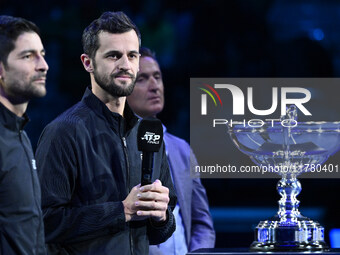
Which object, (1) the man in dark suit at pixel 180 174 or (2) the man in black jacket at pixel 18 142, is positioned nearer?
(2) the man in black jacket at pixel 18 142

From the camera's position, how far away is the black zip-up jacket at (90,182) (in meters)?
1.86

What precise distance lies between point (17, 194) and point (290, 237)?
2.63 ft

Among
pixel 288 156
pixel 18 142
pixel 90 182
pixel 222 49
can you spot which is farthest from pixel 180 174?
pixel 222 49

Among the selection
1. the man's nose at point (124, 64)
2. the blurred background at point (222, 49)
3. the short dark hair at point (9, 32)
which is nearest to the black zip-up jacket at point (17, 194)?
the short dark hair at point (9, 32)

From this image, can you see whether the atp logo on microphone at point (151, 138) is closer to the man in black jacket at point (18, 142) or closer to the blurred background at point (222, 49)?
the man in black jacket at point (18, 142)

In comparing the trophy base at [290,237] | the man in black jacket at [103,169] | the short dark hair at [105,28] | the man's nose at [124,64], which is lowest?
the trophy base at [290,237]

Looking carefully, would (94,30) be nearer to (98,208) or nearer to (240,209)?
(98,208)

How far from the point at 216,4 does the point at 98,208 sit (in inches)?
122

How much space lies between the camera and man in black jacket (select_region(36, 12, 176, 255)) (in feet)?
6.09

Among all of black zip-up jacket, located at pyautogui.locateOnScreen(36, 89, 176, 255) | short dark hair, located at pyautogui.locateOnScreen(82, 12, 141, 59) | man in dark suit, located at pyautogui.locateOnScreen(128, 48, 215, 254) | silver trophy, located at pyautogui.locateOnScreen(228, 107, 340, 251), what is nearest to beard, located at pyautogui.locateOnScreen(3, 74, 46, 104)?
black zip-up jacket, located at pyautogui.locateOnScreen(36, 89, 176, 255)

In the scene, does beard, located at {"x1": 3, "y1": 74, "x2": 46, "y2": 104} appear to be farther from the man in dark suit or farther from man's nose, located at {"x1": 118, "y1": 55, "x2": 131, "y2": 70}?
the man in dark suit

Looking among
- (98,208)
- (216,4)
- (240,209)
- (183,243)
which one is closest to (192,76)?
(216,4)

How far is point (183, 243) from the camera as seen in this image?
2.83 meters

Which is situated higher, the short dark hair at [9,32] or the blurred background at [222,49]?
the blurred background at [222,49]
